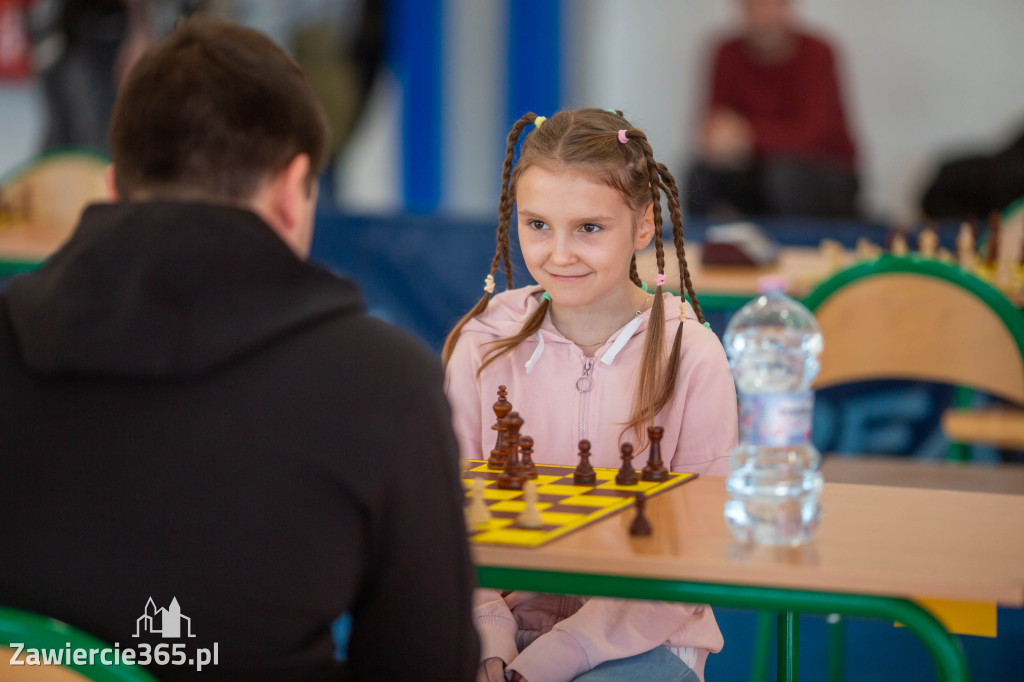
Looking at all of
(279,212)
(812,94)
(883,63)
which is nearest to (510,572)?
(279,212)

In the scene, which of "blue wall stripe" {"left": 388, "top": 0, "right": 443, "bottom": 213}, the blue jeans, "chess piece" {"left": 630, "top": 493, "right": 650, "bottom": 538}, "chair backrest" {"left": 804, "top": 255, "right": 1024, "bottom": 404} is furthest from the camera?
"blue wall stripe" {"left": 388, "top": 0, "right": 443, "bottom": 213}

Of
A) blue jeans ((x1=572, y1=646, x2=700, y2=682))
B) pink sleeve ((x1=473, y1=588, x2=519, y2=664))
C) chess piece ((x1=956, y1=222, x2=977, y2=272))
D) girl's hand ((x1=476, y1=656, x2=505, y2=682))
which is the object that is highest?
chess piece ((x1=956, y1=222, x2=977, y2=272))

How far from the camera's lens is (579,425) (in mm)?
1911

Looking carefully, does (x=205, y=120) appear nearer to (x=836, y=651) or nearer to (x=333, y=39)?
(x=836, y=651)

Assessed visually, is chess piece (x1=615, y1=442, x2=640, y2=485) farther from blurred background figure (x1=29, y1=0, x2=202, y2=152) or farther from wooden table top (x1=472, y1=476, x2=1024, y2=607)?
blurred background figure (x1=29, y1=0, x2=202, y2=152)

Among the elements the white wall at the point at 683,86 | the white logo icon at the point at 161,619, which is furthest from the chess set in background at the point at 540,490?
the white wall at the point at 683,86

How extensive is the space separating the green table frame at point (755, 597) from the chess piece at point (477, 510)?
0.11 metres

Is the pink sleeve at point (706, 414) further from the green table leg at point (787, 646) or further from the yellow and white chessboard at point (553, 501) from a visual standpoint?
the green table leg at point (787, 646)

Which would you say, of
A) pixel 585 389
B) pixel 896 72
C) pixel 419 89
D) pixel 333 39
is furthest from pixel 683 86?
pixel 585 389

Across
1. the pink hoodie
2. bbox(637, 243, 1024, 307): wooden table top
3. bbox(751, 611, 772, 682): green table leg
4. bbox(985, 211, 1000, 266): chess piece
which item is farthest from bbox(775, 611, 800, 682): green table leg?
bbox(985, 211, 1000, 266): chess piece

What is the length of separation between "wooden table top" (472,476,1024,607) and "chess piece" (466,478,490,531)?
0.09 metres

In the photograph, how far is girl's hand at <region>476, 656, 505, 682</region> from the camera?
167cm

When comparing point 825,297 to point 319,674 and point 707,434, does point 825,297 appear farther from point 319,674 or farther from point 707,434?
point 319,674

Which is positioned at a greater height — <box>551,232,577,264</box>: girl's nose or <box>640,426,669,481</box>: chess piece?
<box>551,232,577,264</box>: girl's nose
